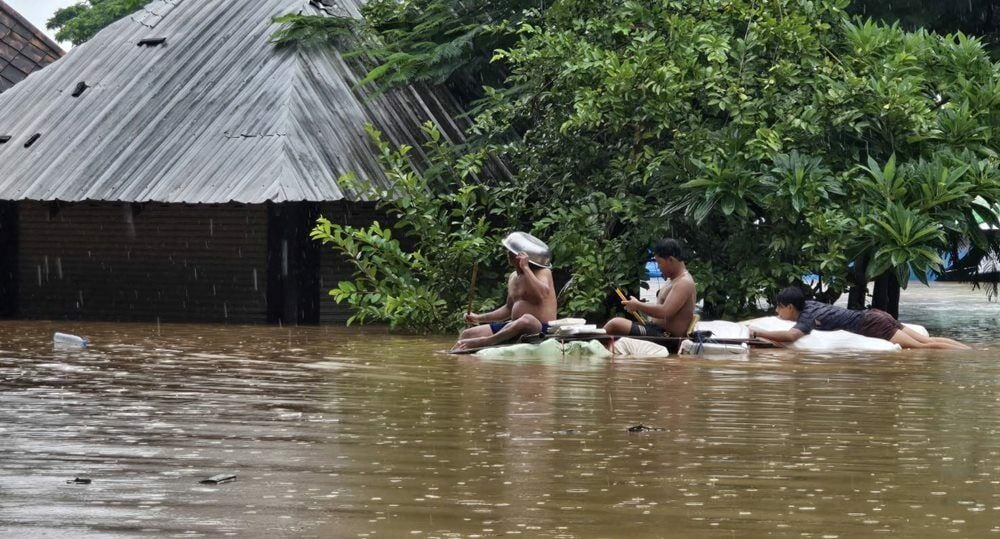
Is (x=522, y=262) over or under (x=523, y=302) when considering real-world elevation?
over

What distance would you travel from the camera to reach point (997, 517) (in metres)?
5.67

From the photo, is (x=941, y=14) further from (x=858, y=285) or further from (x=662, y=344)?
(x=662, y=344)

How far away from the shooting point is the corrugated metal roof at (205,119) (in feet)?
61.1

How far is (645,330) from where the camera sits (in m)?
14.5

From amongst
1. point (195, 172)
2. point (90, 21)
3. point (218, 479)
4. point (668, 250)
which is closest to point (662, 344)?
point (668, 250)

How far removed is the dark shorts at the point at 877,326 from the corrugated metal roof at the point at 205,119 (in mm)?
6288

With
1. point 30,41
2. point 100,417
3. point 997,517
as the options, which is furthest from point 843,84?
point 30,41

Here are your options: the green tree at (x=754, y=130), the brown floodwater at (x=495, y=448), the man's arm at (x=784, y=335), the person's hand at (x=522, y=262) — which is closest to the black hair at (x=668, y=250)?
the person's hand at (x=522, y=262)

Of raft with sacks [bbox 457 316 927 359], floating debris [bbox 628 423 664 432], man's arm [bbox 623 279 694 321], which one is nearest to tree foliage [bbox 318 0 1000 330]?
raft with sacks [bbox 457 316 927 359]

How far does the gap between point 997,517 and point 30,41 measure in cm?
2414

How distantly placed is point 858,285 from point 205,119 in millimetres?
8463

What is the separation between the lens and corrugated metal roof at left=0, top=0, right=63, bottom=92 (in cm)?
2636

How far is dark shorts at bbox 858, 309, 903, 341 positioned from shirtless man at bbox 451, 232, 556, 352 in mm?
3196

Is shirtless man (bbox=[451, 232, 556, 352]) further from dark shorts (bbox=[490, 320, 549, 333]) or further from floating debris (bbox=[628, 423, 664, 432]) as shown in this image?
floating debris (bbox=[628, 423, 664, 432])
